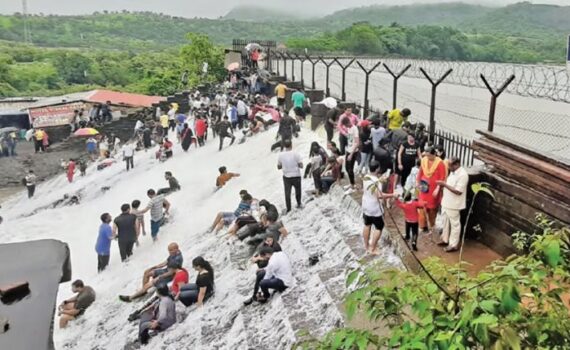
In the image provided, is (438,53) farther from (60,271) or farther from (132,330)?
(60,271)

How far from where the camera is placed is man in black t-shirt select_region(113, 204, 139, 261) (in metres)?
13.1

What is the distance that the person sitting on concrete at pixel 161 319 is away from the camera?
9.44 m

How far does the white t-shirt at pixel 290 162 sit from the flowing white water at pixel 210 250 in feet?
2.68

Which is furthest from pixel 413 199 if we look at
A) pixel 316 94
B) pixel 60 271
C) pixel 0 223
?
pixel 0 223

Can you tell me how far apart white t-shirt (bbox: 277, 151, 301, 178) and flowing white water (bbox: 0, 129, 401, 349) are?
82 cm

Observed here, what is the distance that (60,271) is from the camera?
447 cm

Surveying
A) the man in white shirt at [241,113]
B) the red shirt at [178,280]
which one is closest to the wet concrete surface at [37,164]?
the man in white shirt at [241,113]

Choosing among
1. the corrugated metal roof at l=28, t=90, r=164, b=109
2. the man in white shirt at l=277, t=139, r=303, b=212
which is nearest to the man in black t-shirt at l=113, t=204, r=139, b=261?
the man in white shirt at l=277, t=139, r=303, b=212

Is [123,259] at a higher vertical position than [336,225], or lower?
lower

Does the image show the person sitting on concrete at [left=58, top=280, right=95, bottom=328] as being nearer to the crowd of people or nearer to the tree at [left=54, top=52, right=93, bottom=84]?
the crowd of people

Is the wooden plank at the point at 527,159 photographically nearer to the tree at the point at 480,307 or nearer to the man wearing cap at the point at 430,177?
the man wearing cap at the point at 430,177

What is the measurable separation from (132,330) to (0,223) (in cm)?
1251

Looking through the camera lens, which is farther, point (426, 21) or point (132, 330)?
point (426, 21)

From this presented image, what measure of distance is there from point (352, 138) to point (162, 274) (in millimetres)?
4684
